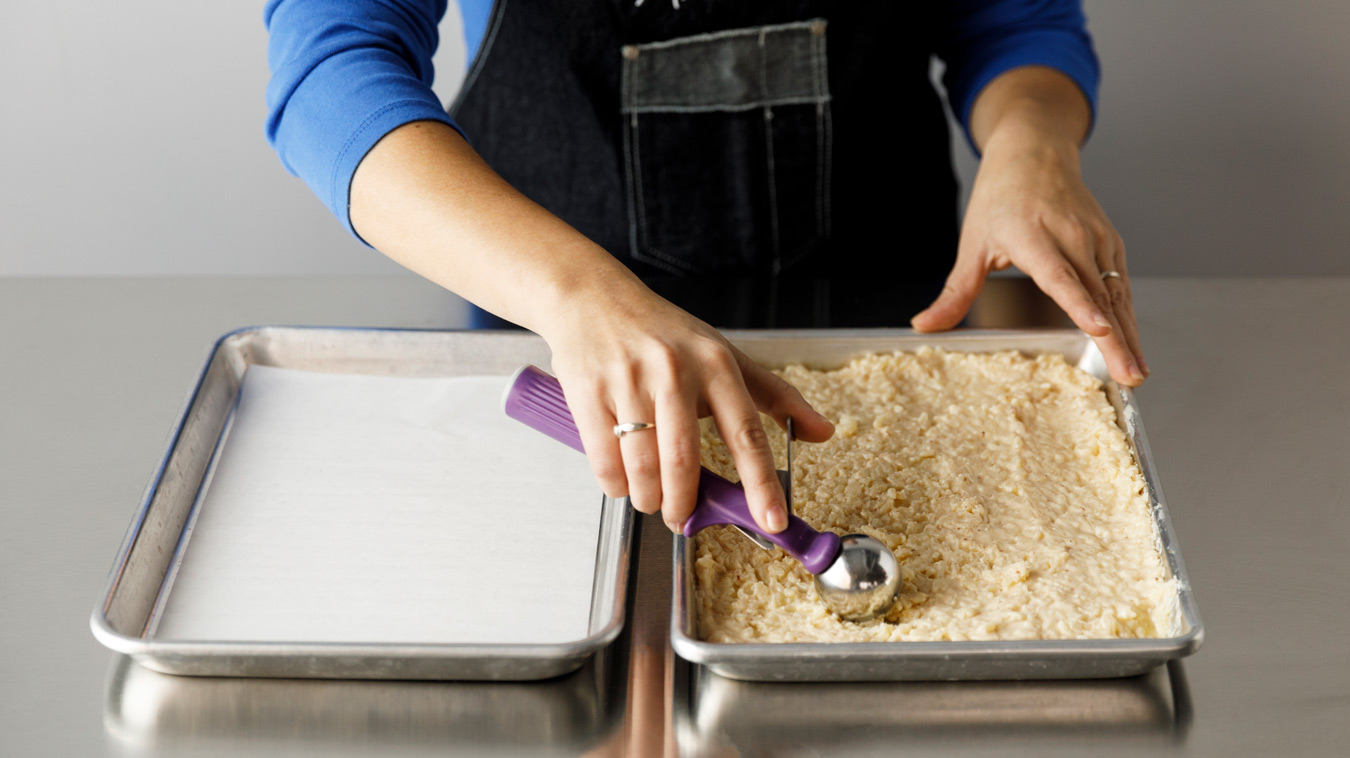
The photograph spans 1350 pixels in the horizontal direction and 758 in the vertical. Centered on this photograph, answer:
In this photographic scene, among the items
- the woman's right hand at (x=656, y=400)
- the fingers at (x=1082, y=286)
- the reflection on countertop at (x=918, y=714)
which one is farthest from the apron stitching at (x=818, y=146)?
the reflection on countertop at (x=918, y=714)

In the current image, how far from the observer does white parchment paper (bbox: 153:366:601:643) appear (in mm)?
763

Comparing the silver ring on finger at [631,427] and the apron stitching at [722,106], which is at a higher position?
the apron stitching at [722,106]

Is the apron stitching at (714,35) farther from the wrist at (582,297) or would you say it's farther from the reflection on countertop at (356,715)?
the reflection on countertop at (356,715)

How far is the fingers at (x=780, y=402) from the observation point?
2.60ft

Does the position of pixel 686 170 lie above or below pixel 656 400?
above

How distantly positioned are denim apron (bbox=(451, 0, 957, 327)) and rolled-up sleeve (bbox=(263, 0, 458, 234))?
26 cm

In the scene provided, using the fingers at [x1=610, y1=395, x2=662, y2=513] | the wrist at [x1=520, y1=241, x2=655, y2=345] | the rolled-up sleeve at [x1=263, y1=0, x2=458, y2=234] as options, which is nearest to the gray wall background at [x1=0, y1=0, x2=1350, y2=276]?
the rolled-up sleeve at [x1=263, y1=0, x2=458, y2=234]

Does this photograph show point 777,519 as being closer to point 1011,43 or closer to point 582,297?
point 582,297

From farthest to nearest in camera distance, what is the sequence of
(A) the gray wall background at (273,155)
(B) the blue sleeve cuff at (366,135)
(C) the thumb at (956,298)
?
1. (A) the gray wall background at (273,155)
2. (C) the thumb at (956,298)
3. (B) the blue sleeve cuff at (366,135)

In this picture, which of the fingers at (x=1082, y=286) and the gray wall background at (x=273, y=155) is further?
the gray wall background at (x=273, y=155)

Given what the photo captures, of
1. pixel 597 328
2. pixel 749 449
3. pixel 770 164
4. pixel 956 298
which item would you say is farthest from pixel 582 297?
pixel 770 164

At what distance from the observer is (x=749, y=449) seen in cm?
71

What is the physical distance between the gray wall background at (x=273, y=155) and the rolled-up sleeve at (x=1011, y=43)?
26.7 inches

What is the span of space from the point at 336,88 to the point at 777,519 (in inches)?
21.1
